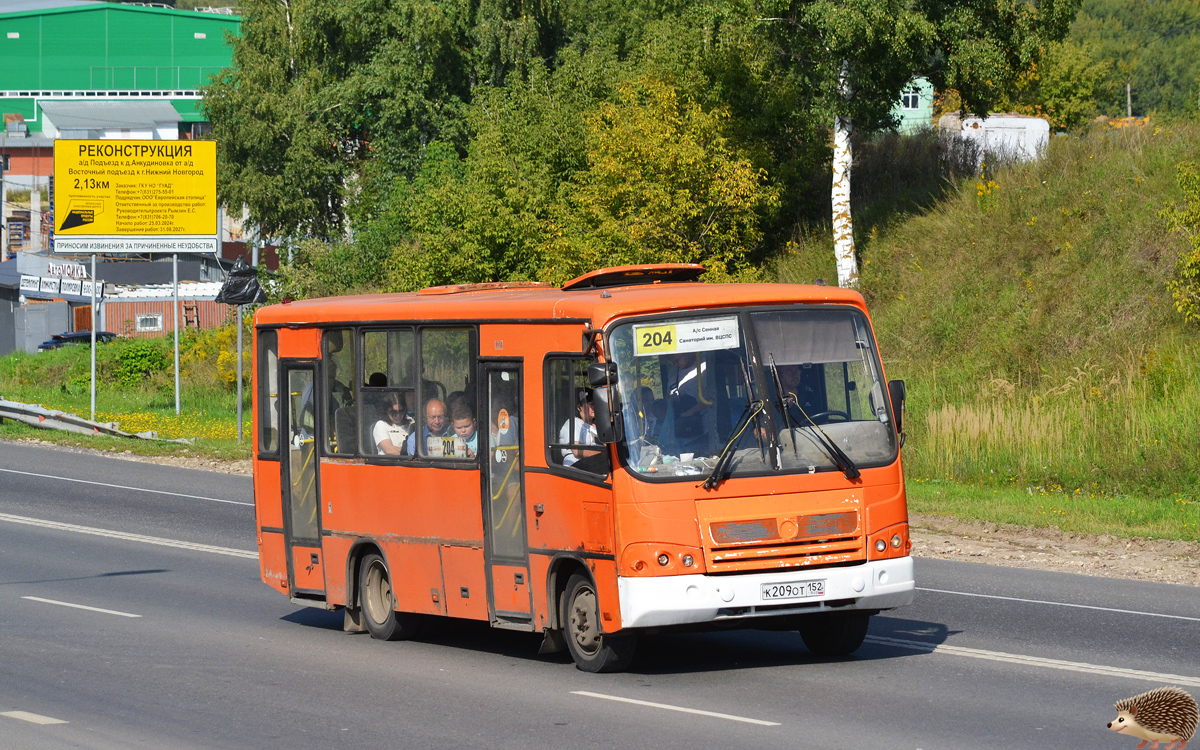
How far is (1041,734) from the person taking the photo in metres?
7.58

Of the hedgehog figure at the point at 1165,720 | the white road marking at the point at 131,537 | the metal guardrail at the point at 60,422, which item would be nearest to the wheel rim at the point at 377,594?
the white road marking at the point at 131,537

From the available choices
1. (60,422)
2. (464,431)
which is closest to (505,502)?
(464,431)

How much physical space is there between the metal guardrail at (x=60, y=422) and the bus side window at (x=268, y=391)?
19723mm

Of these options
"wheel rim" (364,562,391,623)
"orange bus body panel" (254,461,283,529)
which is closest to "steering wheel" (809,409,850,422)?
"wheel rim" (364,562,391,623)

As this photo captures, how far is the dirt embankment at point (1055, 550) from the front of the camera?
15336 millimetres

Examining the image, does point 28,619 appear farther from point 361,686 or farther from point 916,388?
point 916,388

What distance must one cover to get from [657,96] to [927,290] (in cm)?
745

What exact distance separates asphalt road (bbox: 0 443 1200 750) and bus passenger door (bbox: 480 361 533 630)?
0.48 metres

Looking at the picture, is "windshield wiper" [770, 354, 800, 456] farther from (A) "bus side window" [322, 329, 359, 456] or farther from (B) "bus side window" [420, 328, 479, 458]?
(A) "bus side window" [322, 329, 359, 456]

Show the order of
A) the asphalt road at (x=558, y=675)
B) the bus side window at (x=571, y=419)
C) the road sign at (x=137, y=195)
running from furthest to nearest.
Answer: the road sign at (x=137, y=195) < the bus side window at (x=571, y=419) < the asphalt road at (x=558, y=675)

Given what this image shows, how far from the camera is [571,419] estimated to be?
32.7ft

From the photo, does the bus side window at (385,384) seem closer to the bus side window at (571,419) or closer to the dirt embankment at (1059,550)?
the bus side window at (571,419)

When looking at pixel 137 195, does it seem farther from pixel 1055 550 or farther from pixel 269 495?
pixel 1055 550

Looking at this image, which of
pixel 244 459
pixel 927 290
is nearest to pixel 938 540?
pixel 927 290
